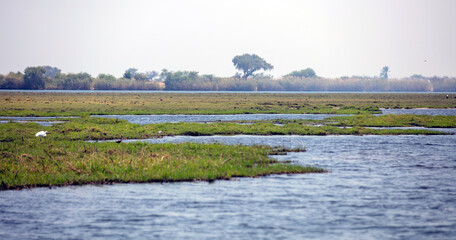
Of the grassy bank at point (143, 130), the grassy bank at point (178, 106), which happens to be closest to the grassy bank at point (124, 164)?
the grassy bank at point (143, 130)

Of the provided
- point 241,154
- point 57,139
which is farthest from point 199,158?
point 57,139

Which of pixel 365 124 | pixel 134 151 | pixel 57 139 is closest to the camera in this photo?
pixel 134 151

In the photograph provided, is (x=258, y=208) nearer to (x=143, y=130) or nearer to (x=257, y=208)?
(x=257, y=208)

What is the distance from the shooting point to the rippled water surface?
18703 mm

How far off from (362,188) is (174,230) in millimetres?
9845

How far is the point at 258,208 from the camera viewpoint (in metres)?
21.6

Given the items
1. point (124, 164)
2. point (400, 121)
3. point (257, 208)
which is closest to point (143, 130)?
point (124, 164)

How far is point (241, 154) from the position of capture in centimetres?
3169

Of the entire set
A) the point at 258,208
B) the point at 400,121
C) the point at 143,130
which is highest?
the point at 143,130

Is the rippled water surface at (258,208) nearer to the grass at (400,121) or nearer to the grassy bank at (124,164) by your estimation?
the grassy bank at (124,164)

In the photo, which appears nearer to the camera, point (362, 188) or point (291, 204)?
point (291, 204)

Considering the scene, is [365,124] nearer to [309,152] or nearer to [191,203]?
[309,152]

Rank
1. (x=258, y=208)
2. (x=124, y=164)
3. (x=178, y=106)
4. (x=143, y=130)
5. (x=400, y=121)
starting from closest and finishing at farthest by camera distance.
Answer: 1. (x=258, y=208)
2. (x=124, y=164)
3. (x=143, y=130)
4. (x=400, y=121)
5. (x=178, y=106)

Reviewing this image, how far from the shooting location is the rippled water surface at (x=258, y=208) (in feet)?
61.4
